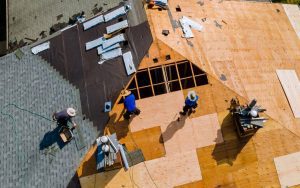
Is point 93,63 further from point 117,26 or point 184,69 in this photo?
point 184,69

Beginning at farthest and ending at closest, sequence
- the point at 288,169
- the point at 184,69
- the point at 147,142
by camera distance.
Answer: the point at 184,69, the point at 147,142, the point at 288,169

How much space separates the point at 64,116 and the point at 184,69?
329 inches

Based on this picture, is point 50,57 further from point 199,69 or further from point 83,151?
point 199,69

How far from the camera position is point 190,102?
19.8 meters

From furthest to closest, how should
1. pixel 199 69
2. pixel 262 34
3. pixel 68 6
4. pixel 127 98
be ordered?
pixel 68 6 → pixel 262 34 → pixel 199 69 → pixel 127 98

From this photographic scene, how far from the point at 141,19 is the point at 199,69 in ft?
17.8

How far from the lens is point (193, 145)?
20.6 metres

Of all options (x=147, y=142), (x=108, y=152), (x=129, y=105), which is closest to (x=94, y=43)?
(x=129, y=105)

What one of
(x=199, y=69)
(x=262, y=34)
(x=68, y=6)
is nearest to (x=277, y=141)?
(x=199, y=69)

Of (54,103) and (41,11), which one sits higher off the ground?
(41,11)

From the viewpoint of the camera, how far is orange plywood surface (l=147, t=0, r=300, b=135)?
2261 cm

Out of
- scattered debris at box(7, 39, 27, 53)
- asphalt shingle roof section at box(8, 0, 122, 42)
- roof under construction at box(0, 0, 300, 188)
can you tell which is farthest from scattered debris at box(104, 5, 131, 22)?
scattered debris at box(7, 39, 27, 53)

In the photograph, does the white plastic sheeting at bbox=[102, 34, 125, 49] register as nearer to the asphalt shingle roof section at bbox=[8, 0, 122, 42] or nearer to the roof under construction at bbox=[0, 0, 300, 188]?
the roof under construction at bbox=[0, 0, 300, 188]

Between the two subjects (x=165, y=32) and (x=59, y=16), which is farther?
(x=59, y=16)
